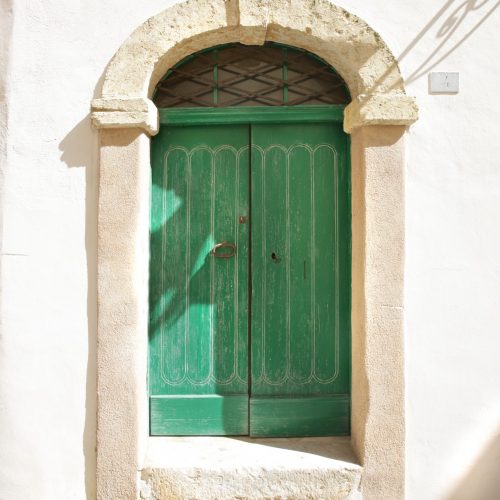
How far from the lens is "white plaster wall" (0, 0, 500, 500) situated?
3.30 m

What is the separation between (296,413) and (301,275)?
37.8 inches

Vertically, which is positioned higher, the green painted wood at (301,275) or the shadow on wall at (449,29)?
the shadow on wall at (449,29)

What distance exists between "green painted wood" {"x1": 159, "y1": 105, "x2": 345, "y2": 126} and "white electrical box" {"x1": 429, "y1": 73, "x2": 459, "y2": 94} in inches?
24.0

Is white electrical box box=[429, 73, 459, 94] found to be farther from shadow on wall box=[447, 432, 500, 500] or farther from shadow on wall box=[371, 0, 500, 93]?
shadow on wall box=[447, 432, 500, 500]

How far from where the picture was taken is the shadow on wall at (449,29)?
3355mm

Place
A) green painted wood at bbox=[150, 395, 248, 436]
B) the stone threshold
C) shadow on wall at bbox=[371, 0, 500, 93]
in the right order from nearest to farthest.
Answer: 1. the stone threshold
2. shadow on wall at bbox=[371, 0, 500, 93]
3. green painted wood at bbox=[150, 395, 248, 436]

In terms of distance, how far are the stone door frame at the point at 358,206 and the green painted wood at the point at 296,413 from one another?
264 millimetres

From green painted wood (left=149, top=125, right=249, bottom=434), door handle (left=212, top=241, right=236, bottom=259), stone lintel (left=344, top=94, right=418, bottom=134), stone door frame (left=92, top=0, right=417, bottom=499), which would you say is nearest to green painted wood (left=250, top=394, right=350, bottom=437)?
green painted wood (left=149, top=125, right=249, bottom=434)

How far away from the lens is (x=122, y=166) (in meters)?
3.33

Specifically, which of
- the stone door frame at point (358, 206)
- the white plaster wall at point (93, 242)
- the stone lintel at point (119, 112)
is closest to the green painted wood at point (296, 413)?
the stone door frame at point (358, 206)

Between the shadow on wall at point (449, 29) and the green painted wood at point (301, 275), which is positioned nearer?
the shadow on wall at point (449, 29)

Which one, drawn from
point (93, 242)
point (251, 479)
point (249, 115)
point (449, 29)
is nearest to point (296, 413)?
point (251, 479)

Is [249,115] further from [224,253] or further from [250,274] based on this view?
[250,274]

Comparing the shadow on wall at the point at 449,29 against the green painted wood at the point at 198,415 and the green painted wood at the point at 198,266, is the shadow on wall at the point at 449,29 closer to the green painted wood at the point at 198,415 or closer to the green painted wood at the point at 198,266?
the green painted wood at the point at 198,266
